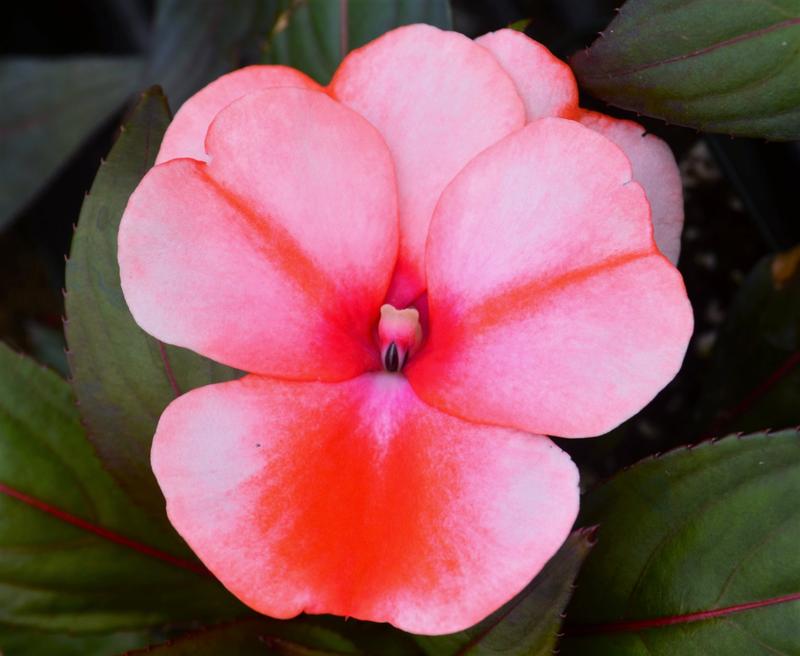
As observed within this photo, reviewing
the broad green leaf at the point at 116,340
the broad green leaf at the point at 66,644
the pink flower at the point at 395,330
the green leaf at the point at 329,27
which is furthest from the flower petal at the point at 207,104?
the broad green leaf at the point at 66,644

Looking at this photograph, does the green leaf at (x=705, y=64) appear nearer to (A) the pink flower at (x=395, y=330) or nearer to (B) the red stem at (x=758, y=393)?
(A) the pink flower at (x=395, y=330)

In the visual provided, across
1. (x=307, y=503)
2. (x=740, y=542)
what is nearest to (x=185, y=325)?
(x=307, y=503)

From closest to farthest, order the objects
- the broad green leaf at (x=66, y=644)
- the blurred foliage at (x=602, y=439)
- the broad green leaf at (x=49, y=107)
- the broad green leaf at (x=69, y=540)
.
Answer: the blurred foliage at (x=602, y=439)
the broad green leaf at (x=69, y=540)
the broad green leaf at (x=66, y=644)
the broad green leaf at (x=49, y=107)

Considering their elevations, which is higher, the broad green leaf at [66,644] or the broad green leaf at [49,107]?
the broad green leaf at [49,107]

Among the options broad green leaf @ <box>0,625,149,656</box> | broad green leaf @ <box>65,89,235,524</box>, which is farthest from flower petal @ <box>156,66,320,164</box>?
broad green leaf @ <box>0,625,149,656</box>

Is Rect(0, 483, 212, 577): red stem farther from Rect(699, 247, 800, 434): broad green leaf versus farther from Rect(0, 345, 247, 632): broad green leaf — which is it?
Rect(699, 247, 800, 434): broad green leaf

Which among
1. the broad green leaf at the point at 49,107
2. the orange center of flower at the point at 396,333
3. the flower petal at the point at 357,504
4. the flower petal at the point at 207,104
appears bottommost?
the broad green leaf at the point at 49,107

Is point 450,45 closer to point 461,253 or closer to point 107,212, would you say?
point 461,253

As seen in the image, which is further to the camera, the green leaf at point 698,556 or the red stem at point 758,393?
the red stem at point 758,393
